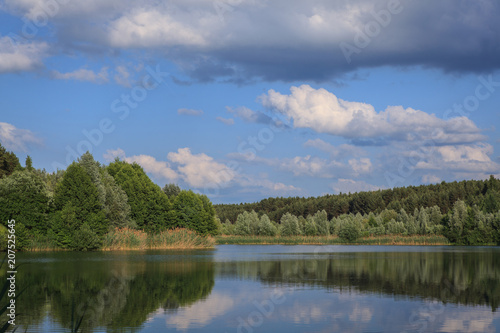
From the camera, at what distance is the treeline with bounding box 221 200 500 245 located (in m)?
103

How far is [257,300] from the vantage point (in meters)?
24.0

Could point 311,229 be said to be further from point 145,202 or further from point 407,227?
point 145,202

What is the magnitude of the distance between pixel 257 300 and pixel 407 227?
95.4 metres

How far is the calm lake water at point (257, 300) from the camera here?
18.0m

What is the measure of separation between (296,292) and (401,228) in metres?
91.5

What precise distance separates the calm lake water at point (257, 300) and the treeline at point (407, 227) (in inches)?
2757

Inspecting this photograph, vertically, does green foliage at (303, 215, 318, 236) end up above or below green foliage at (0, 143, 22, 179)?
below

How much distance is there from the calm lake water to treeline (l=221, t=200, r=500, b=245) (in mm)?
70034

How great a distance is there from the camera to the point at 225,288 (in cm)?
2852

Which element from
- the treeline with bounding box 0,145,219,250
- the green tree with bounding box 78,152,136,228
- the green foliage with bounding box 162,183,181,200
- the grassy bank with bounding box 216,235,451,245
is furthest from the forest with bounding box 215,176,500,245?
the green tree with bounding box 78,152,136,228

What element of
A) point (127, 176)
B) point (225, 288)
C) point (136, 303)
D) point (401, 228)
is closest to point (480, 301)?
point (225, 288)

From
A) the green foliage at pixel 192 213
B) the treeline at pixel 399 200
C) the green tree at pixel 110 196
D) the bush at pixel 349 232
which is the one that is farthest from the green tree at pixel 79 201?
the treeline at pixel 399 200

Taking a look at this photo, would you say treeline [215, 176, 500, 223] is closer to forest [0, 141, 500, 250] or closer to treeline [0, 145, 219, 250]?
forest [0, 141, 500, 250]

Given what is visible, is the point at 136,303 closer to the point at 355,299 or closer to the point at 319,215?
the point at 355,299
